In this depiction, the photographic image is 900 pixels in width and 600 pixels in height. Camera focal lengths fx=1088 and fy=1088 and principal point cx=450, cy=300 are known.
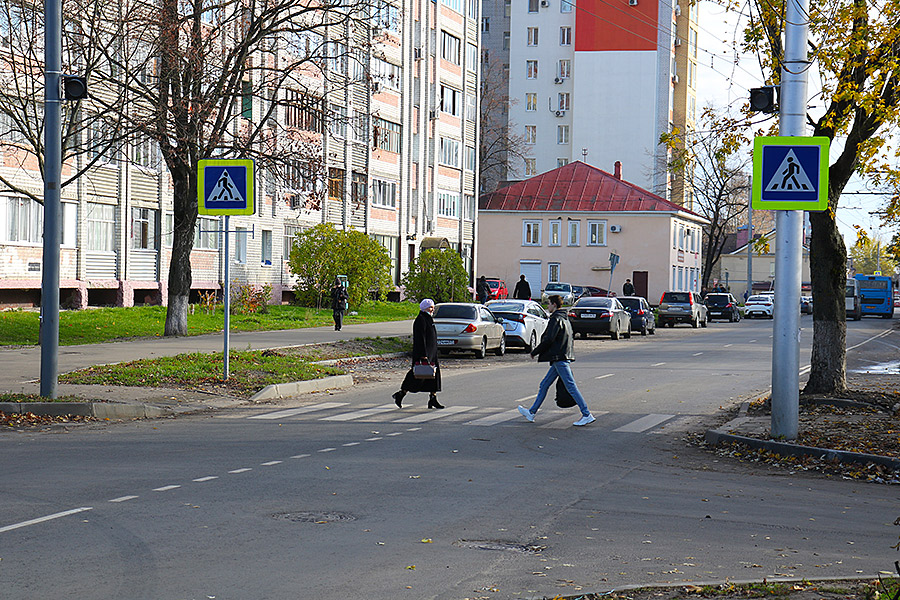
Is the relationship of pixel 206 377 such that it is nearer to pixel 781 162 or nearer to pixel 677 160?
pixel 677 160

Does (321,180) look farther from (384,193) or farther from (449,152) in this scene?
(449,152)

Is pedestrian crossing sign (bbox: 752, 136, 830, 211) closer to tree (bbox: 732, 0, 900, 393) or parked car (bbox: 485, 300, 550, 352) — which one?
tree (bbox: 732, 0, 900, 393)

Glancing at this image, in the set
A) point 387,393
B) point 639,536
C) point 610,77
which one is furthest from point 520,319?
point 610,77

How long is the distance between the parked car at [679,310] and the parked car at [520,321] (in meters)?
20.8

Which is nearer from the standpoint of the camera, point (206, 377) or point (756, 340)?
point (206, 377)

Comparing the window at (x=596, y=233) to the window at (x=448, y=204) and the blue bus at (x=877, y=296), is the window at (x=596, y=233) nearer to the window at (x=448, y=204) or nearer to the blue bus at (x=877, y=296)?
the window at (x=448, y=204)

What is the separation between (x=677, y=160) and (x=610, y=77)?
2926 inches

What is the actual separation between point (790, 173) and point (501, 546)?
669 cm

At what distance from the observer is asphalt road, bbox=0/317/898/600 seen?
21.1 ft

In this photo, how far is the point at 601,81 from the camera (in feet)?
290

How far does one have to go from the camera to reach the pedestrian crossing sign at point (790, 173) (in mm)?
12062

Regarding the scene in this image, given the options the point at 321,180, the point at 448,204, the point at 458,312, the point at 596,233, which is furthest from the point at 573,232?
the point at 321,180

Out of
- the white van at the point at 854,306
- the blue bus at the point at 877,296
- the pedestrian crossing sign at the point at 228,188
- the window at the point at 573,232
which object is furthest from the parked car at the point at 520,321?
the blue bus at the point at 877,296

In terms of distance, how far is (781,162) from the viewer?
1218cm
